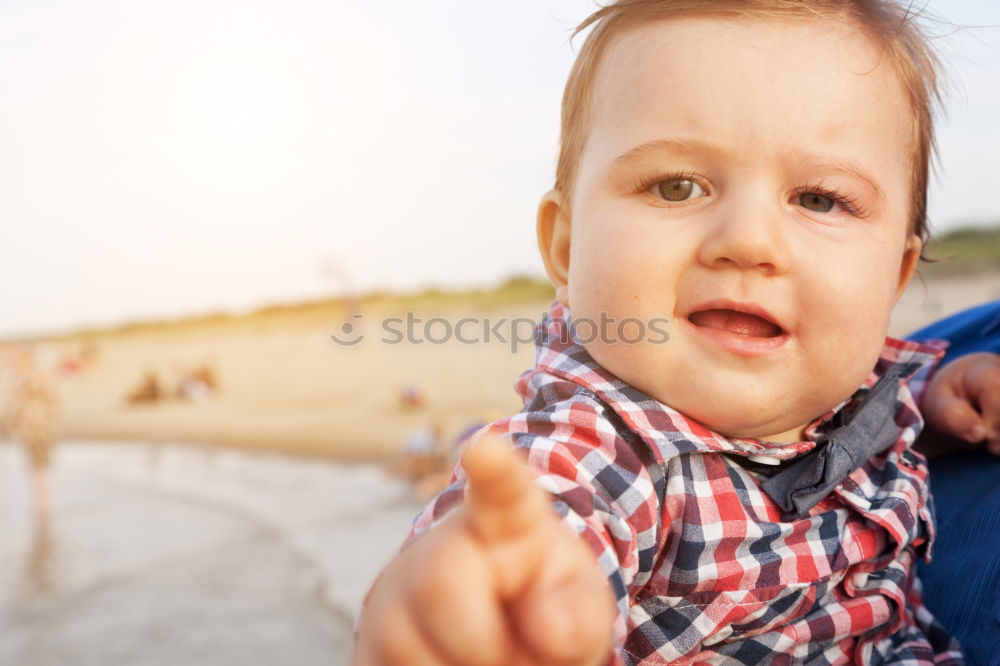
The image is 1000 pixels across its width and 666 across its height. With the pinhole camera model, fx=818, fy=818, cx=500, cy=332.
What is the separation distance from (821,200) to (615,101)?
342mm

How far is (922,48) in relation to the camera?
4.59 feet

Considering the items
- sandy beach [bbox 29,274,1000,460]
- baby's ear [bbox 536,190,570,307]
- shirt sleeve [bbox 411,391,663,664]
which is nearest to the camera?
shirt sleeve [bbox 411,391,663,664]

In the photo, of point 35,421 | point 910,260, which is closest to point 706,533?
point 910,260

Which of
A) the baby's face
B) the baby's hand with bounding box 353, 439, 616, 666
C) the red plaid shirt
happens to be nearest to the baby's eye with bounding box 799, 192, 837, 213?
the baby's face

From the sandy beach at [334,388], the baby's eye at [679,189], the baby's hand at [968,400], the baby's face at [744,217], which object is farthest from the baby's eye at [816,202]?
the sandy beach at [334,388]

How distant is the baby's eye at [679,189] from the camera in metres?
1.18

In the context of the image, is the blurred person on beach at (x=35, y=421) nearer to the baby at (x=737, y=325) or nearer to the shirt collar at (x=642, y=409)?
the shirt collar at (x=642, y=409)

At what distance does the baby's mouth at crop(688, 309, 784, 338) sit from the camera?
1.16 metres

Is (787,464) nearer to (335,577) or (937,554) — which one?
(937,554)

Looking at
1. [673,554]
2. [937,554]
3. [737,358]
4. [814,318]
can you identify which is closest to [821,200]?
[814,318]

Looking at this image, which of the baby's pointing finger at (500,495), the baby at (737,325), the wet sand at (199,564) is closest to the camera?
the baby's pointing finger at (500,495)

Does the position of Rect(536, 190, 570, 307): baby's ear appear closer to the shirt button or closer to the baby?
the baby

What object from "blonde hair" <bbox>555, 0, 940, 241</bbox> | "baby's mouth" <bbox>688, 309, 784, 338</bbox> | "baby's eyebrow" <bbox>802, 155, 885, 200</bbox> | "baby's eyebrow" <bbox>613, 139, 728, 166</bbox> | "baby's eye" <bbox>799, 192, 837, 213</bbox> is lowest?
"baby's mouth" <bbox>688, 309, 784, 338</bbox>

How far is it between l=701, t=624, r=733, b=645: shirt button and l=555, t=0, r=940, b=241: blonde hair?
74 cm
